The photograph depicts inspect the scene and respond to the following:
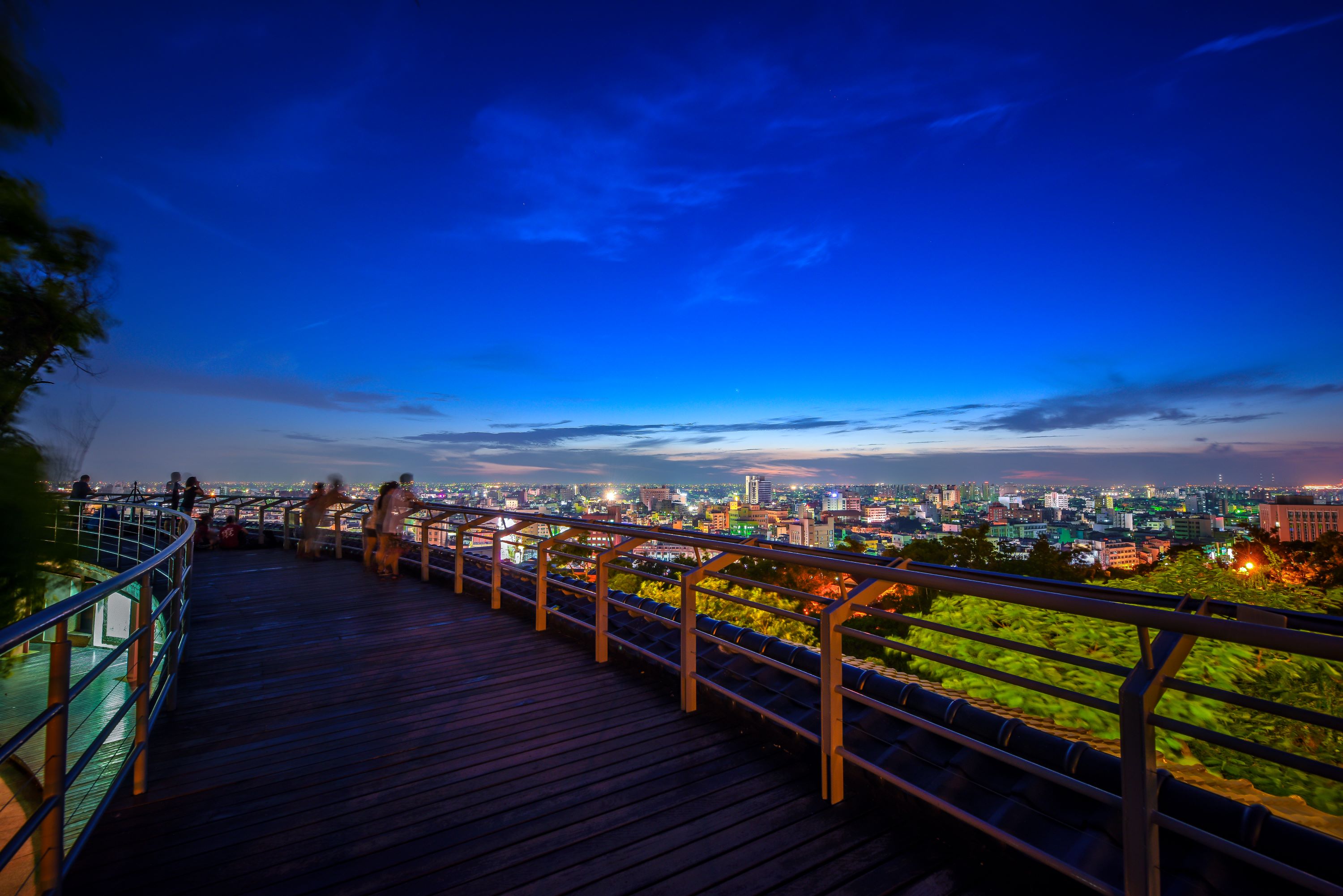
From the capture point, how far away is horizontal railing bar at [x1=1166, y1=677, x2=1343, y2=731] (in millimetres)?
1294

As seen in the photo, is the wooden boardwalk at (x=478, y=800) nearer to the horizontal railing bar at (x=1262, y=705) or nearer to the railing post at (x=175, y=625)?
the railing post at (x=175, y=625)

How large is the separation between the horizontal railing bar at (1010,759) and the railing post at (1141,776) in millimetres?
71

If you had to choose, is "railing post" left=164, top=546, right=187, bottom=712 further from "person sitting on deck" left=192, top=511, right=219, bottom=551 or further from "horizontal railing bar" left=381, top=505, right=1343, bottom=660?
"person sitting on deck" left=192, top=511, right=219, bottom=551

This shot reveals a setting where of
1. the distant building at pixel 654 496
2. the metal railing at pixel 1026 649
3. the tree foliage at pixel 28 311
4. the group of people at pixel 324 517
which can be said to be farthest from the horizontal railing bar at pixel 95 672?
the distant building at pixel 654 496

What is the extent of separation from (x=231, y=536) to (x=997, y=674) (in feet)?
50.4

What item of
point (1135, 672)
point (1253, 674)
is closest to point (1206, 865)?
point (1135, 672)

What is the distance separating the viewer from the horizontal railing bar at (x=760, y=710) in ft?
9.16

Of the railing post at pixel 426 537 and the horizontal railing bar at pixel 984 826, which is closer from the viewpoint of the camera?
the horizontal railing bar at pixel 984 826

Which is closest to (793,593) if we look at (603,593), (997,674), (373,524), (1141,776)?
(997,674)

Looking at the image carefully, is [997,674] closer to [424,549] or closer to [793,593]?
[793,593]

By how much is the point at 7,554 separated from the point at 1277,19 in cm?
2008

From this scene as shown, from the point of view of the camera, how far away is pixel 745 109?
17.0m

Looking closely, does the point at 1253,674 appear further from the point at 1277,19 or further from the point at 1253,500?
the point at 1253,500

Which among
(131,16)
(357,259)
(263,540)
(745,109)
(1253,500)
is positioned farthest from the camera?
(1253,500)
